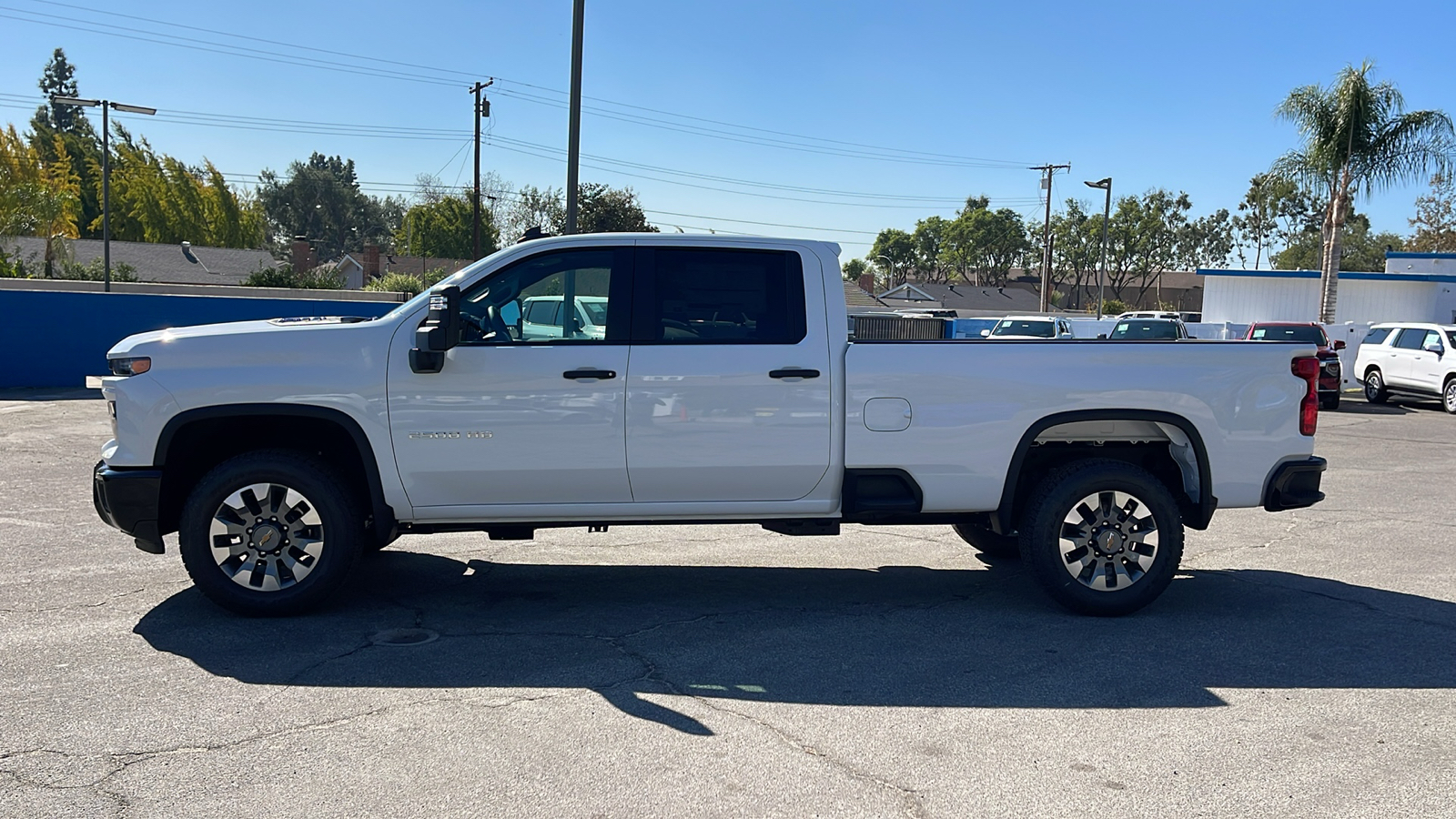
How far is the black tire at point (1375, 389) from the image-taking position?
894 inches

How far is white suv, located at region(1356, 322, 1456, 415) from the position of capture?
21016 millimetres

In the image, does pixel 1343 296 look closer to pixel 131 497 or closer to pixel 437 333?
pixel 437 333

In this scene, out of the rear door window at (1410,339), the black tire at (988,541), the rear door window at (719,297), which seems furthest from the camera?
the rear door window at (1410,339)

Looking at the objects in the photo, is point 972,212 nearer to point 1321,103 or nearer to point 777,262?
point 1321,103

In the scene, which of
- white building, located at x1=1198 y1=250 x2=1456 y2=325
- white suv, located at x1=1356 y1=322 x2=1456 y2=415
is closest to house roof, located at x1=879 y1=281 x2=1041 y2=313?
white building, located at x1=1198 y1=250 x2=1456 y2=325

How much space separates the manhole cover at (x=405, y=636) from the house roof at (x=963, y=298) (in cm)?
7316

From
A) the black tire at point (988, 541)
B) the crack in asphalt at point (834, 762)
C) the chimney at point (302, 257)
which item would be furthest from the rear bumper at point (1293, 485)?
the chimney at point (302, 257)

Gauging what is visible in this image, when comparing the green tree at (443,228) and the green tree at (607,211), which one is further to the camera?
the green tree at (443,228)

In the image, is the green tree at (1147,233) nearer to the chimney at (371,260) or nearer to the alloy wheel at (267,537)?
the chimney at (371,260)

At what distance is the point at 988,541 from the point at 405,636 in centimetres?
400

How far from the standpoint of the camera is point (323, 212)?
395ft

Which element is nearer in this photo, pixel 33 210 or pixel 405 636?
pixel 405 636

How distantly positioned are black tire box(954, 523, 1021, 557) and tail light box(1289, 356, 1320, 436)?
2.01 meters

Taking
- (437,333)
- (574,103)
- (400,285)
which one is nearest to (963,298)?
(400,285)
